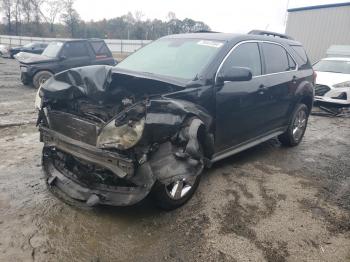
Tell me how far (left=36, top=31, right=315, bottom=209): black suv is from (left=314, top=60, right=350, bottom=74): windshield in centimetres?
665

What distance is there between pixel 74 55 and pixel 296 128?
8096 mm

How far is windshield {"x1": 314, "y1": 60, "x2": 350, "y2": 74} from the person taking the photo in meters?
10.9

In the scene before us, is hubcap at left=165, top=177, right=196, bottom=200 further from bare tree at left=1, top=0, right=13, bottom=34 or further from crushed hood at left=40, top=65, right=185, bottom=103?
bare tree at left=1, top=0, right=13, bottom=34

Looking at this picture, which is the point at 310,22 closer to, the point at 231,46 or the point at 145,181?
the point at 231,46

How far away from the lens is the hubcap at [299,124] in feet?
20.1

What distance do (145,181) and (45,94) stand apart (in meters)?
1.72

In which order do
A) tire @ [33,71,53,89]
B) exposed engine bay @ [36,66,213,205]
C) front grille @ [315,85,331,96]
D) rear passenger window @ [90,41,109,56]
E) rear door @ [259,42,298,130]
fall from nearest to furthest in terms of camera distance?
exposed engine bay @ [36,66,213,205]
rear door @ [259,42,298,130]
front grille @ [315,85,331,96]
tire @ [33,71,53,89]
rear passenger window @ [90,41,109,56]

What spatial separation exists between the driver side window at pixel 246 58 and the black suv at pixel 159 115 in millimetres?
14

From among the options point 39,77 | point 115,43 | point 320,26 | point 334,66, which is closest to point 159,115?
point 39,77

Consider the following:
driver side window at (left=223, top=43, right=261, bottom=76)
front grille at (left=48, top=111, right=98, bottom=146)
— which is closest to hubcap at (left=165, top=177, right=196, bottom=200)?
front grille at (left=48, top=111, right=98, bottom=146)

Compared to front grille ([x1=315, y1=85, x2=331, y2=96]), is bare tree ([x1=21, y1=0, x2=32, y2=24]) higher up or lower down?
higher up

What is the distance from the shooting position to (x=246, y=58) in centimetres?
461

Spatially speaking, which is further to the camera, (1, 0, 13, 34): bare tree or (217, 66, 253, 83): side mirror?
(1, 0, 13, 34): bare tree

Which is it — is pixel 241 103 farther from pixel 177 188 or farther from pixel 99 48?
pixel 99 48
